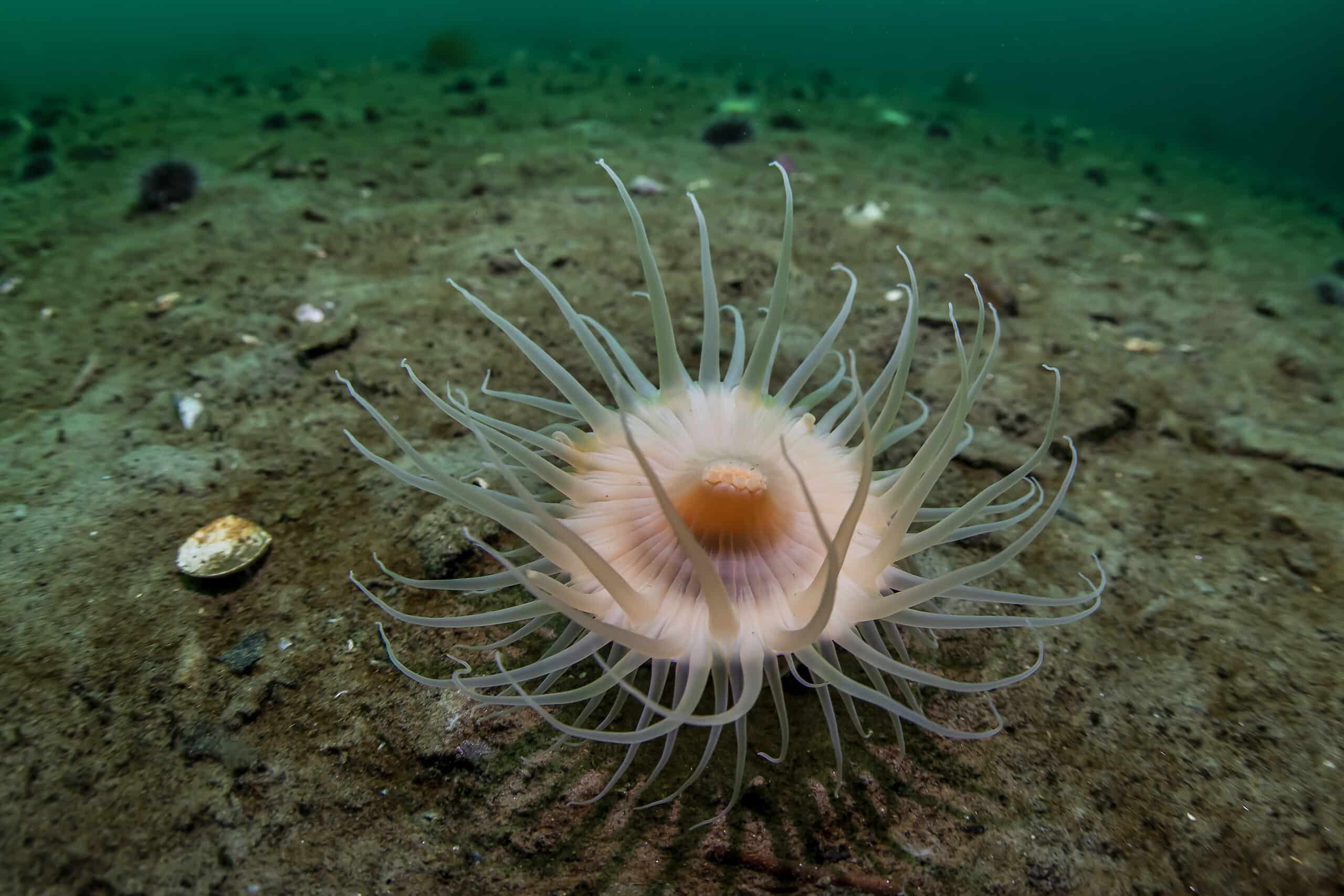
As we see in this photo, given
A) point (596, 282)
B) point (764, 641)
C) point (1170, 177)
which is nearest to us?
point (764, 641)

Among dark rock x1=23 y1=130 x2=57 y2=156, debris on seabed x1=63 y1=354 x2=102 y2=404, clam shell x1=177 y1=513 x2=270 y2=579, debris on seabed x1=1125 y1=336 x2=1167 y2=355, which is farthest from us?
dark rock x1=23 y1=130 x2=57 y2=156

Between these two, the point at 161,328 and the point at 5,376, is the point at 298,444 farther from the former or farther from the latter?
the point at 5,376

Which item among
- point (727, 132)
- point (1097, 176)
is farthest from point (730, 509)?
point (1097, 176)

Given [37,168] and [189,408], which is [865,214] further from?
[37,168]

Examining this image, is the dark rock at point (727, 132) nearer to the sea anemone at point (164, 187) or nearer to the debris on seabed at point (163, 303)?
the sea anemone at point (164, 187)

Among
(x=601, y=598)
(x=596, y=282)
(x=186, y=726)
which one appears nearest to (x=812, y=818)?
(x=601, y=598)

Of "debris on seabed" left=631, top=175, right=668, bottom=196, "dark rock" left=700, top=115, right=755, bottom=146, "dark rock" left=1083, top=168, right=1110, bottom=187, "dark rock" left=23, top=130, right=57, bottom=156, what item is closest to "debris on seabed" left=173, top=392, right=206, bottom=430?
"debris on seabed" left=631, top=175, right=668, bottom=196

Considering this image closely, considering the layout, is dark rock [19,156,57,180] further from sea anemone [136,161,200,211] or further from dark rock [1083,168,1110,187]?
dark rock [1083,168,1110,187]
